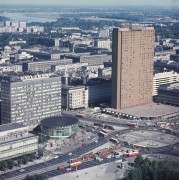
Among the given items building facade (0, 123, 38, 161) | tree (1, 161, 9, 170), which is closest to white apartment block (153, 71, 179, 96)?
building facade (0, 123, 38, 161)

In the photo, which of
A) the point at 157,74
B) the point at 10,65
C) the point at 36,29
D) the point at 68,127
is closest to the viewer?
the point at 68,127

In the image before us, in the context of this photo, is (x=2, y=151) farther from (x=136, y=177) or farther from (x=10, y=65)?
(x=10, y=65)

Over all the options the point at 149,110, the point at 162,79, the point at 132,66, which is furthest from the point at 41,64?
the point at 149,110

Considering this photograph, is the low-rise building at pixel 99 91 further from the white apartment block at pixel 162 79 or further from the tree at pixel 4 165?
the tree at pixel 4 165

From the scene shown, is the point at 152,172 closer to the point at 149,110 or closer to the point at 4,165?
the point at 4,165

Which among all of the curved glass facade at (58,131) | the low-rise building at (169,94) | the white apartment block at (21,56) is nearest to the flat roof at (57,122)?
the curved glass facade at (58,131)

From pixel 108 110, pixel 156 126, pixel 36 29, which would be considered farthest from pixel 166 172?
pixel 36 29
